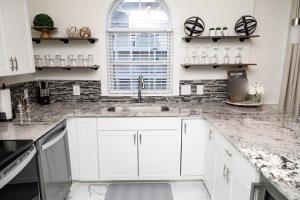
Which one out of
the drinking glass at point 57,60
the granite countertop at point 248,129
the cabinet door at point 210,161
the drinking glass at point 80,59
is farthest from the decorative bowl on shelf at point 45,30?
the cabinet door at point 210,161

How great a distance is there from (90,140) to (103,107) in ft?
1.50

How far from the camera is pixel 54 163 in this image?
194 cm

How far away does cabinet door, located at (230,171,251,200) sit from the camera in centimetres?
136

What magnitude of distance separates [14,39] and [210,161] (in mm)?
2292

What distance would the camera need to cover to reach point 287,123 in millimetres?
1942

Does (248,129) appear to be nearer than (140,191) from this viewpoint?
Yes

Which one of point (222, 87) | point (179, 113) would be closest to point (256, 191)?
point (179, 113)

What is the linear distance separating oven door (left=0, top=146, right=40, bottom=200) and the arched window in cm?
160

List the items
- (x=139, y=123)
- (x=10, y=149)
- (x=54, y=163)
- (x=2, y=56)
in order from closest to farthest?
1. (x=10, y=149)
2. (x=2, y=56)
3. (x=54, y=163)
4. (x=139, y=123)

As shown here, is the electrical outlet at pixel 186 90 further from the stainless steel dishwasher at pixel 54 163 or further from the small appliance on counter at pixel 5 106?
the small appliance on counter at pixel 5 106

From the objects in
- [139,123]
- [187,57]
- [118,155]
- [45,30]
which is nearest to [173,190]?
[118,155]

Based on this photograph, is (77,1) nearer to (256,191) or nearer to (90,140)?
(90,140)

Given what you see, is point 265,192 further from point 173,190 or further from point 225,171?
point 173,190

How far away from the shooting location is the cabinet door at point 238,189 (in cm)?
136
